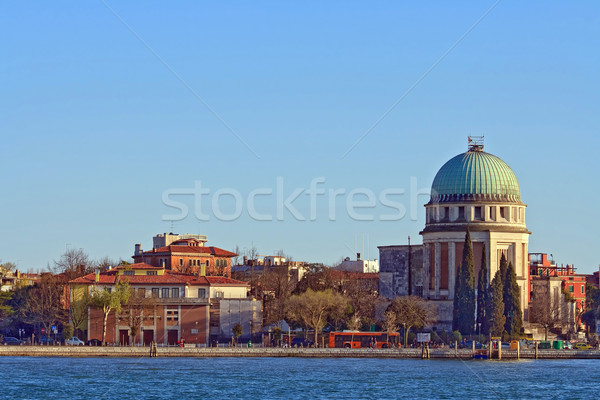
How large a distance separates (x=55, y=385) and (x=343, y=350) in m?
30.9

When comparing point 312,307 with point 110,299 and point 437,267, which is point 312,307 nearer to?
point 437,267

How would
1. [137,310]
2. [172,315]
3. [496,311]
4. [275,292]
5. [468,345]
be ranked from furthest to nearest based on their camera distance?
[275,292] → [172,315] → [496,311] → [468,345] → [137,310]

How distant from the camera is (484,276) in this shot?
345 feet

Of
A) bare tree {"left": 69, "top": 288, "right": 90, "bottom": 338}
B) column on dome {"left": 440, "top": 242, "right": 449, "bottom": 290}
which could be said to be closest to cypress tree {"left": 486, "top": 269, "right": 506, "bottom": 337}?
column on dome {"left": 440, "top": 242, "right": 449, "bottom": 290}

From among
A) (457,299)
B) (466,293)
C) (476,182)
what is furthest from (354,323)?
(476,182)

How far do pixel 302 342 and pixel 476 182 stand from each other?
23.0 m

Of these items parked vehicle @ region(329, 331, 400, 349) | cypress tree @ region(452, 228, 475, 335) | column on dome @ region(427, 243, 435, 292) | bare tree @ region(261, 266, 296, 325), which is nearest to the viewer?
parked vehicle @ region(329, 331, 400, 349)

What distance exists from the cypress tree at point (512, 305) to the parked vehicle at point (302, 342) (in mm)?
16163

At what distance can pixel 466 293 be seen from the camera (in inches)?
4156

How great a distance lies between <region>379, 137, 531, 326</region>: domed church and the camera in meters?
113

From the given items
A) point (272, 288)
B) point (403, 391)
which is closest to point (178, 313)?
point (272, 288)

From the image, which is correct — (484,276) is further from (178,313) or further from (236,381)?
(236,381)

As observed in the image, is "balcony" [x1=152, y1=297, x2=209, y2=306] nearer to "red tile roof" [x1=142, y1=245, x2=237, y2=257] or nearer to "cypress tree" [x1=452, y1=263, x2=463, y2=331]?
"cypress tree" [x1=452, y1=263, x2=463, y2=331]

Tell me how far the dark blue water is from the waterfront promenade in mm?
2263
